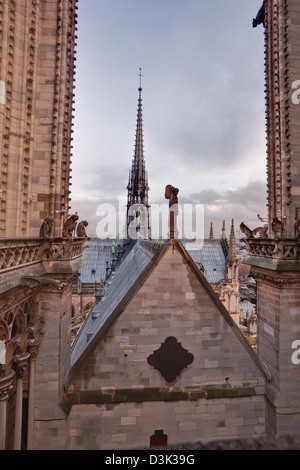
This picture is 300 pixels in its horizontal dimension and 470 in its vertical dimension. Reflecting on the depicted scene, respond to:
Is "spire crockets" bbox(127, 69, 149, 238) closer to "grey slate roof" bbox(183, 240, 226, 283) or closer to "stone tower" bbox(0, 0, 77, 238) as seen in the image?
"grey slate roof" bbox(183, 240, 226, 283)

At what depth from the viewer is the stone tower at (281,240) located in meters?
8.79

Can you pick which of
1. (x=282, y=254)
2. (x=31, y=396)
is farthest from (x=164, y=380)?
(x=282, y=254)

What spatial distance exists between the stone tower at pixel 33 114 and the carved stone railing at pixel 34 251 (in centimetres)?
72

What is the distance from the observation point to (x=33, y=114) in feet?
28.7

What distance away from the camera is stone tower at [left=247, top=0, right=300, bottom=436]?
8789 mm

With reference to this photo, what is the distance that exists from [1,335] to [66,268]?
2543mm

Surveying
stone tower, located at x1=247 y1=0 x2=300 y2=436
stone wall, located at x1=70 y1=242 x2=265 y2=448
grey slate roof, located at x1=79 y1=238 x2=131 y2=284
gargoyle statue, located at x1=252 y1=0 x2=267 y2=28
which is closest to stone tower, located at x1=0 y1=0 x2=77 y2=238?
stone wall, located at x1=70 y1=242 x2=265 y2=448

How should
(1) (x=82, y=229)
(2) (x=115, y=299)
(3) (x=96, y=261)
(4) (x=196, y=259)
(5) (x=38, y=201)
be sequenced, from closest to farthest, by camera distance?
(5) (x=38, y=201) < (1) (x=82, y=229) < (2) (x=115, y=299) < (4) (x=196, y=259) < (3) (x=96, y=261)

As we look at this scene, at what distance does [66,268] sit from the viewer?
8289 mm

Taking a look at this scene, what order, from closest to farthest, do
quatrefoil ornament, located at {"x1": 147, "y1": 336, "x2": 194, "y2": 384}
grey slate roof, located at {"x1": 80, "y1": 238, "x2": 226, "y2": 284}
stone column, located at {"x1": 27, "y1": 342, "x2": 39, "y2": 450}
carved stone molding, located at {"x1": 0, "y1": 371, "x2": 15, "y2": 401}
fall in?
carved stone molding, located at {"x1": 0, "y1": 371, "x2": 15, "y2": 401}, stone column, located at {"x1": 27, "y1": 342, "x2": 39, "y2": 450}, quatrefoil ornament, located at {"x1": 147, "y1": 336, "x2": 194, "y2": 384}, grey slate roof, located at {"x1": 80, "y1": 238, "x2": 226, "y2": 284}

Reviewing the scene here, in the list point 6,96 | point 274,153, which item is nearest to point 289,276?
point 274,153

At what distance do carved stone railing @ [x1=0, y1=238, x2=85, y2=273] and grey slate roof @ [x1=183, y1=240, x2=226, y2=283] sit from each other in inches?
1346

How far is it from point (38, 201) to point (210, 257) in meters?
38.2

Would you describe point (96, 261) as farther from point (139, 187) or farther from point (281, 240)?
point (281, 240)
